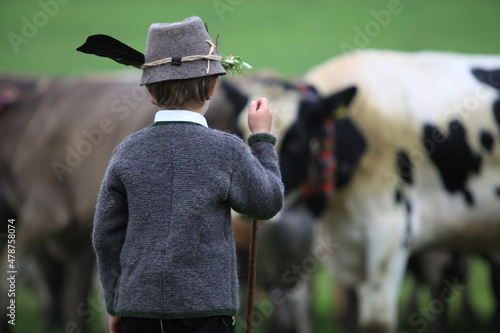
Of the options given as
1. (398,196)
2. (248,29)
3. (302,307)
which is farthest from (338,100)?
(248,29)

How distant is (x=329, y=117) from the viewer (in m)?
4.26

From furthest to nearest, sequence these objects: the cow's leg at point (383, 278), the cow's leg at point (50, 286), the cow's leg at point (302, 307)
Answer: the cow's leg at point (50, 286), the cow's leg at point (302, 307), the cow's leg at point (383, 278)

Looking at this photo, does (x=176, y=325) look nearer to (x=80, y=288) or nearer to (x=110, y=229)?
(x=110, y=229)

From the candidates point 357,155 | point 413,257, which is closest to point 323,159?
point 357,155

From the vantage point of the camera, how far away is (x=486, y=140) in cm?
445

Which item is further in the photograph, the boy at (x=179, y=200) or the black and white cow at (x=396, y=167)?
the black and white cow at (x=396, y=167)

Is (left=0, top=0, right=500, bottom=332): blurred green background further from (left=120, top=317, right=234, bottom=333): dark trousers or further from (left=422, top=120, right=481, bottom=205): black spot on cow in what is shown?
(left=120, top=317, right=234, bottom=333): dark trousers

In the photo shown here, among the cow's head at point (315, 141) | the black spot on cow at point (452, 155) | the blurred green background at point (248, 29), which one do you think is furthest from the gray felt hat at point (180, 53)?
the blurred green background at point (248, 29)

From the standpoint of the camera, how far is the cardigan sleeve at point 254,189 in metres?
1.96

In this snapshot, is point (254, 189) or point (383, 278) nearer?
point (254, 189)

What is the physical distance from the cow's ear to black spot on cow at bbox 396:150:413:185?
1.33 feet

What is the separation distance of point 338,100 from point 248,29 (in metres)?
6.29

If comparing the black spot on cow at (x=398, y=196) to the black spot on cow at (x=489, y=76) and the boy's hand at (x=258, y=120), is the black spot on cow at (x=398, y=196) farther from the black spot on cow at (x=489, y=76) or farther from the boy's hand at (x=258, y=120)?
the boy's hand at (x=258, y=120)

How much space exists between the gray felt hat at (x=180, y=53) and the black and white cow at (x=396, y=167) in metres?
2.08
